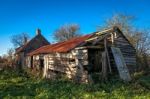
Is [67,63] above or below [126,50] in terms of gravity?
below

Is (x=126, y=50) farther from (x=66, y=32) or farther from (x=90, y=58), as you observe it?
(x=66, y=32)

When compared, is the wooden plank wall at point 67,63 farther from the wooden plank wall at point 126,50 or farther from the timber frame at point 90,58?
the wooden plank wall at point 126,50

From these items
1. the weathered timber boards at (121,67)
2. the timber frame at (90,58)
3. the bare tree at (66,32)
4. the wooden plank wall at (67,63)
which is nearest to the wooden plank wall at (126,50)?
the timber frame at (90,58)

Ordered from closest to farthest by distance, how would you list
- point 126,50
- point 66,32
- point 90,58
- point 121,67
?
point 121,67
point 90,58
point 126,50
point 66,32

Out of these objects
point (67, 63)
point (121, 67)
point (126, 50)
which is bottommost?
point (121, 67)

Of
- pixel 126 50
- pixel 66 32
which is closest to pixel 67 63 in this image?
pixel 126 50

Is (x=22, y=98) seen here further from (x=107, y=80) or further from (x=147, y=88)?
(x=147, y=88)

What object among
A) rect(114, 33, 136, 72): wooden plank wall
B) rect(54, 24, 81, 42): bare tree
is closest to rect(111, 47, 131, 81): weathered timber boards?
rect(114, 33, 136, 72): wooden plank wall

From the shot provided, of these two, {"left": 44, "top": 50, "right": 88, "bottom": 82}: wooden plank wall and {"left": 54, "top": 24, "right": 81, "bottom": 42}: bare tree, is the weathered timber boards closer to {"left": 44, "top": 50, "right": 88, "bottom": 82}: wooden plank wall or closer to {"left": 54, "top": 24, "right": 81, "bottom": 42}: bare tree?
{"left": 44, "top": 50, "right": 88, "bottom": 82}: wooden plank wall

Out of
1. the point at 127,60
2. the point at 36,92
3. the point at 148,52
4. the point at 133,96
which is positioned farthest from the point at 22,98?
the point at 148,52

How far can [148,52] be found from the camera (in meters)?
31.8

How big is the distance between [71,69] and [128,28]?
761 inches

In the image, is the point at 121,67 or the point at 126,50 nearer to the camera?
the point at 121,67

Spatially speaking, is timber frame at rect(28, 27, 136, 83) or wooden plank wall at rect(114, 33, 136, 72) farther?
wooden plank wall at rect(114, 33, 136, 72)
